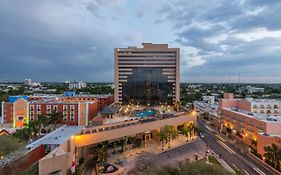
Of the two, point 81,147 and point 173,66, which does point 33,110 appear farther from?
point 173,66

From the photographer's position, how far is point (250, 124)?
159 ft

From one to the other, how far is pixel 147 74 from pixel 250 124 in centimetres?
5128

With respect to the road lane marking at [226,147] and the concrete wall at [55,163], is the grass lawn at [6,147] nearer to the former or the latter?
the concrete wall at [55,163]

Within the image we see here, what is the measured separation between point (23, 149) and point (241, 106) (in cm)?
5661

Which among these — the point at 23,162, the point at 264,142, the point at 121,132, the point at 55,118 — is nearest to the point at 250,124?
the point at 264,142

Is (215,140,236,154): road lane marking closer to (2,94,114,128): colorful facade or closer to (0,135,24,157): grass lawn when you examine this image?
(2,94,114,128): colorful facade

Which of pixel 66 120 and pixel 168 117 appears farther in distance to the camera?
pixel 66 120

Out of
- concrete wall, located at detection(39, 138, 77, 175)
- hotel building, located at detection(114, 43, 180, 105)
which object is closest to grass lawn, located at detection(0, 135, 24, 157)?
concrete wall, located at detection(39, 138, 77, 175)

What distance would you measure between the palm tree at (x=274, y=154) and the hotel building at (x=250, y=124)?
167 cm

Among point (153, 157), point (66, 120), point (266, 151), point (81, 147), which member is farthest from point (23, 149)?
point (266, 151)

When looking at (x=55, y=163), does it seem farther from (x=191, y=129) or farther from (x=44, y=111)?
(x=44, y=111)

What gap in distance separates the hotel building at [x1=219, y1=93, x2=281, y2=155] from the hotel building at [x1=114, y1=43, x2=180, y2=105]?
28545mm

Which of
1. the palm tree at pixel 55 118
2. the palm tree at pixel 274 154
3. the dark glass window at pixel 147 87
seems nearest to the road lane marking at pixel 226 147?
the palm tree at pixel 274 154

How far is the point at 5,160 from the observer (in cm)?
2586
